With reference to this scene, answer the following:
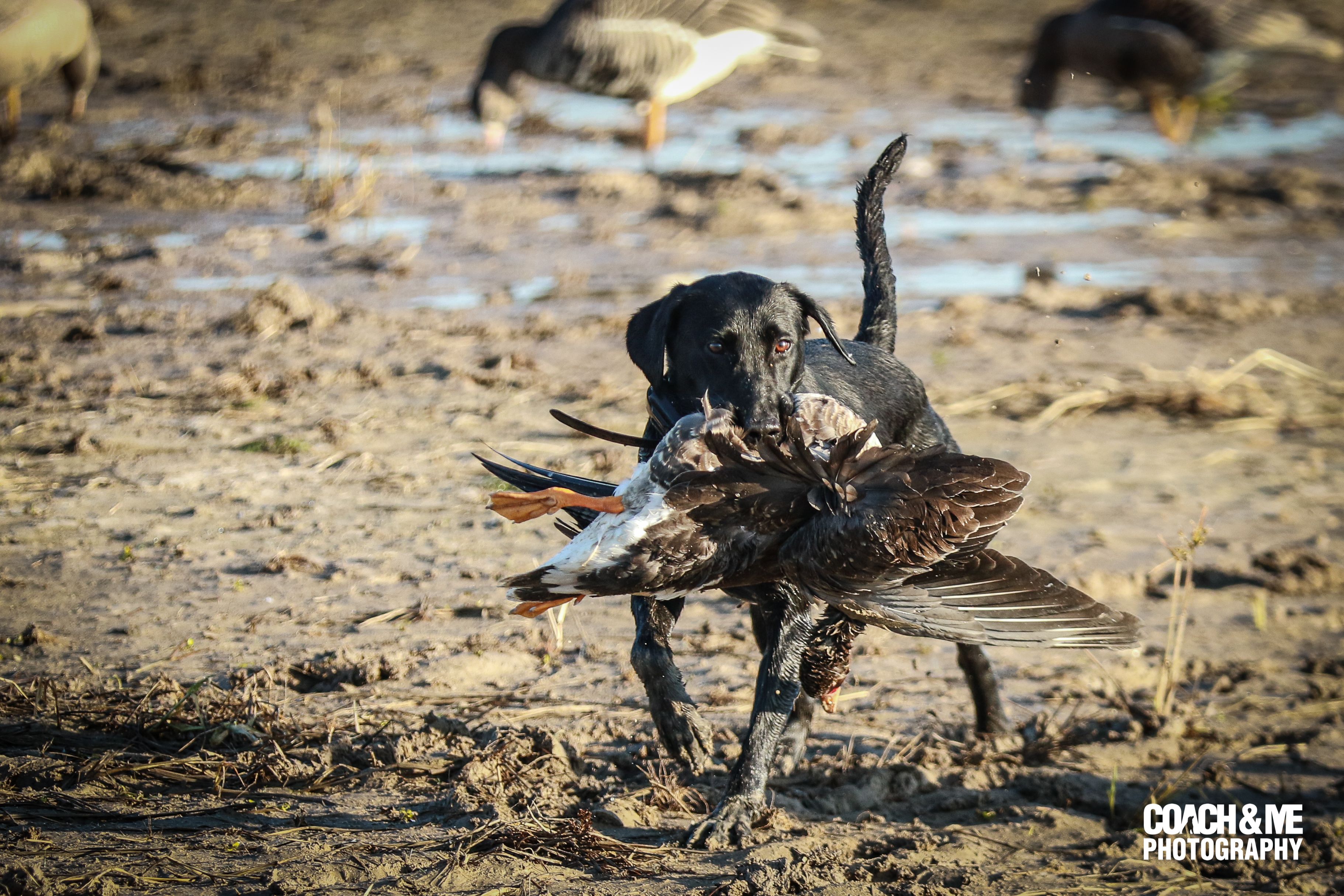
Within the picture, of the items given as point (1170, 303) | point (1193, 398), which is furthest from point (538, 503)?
point (1170, 303)

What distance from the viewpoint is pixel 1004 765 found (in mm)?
4699

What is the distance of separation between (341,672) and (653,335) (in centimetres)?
171

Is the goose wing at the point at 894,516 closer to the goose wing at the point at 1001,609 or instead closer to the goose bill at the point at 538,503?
the goose wing at the point at 1001,609

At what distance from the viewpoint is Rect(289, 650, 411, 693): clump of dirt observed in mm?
4551

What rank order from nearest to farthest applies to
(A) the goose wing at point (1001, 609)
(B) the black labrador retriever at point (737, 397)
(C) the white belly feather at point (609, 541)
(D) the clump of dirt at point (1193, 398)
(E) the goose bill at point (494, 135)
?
1. (C) the white belly feather at point (609, 541)
2. (A) the goose wing at point (1001, 609)
3. (B) the black labrador retriever at point (737, 397)
4. (D) the clump of dirt at point (1193, 398)
5. (E) the goose bill at point (494, 135)

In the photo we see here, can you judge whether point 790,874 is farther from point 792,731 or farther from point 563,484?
point 563,484

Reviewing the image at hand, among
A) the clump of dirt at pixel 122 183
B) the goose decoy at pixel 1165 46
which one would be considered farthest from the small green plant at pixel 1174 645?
the goose decoy at pixel 1165 46

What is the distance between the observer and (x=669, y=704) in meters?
3.66

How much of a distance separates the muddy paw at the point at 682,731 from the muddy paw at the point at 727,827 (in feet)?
0.61

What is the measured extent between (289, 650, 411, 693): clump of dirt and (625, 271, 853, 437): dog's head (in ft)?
4.91

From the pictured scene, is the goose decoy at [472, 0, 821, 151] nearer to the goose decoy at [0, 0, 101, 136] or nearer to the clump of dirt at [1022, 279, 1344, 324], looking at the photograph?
the goose decoy at [0, 0, 101, 136]

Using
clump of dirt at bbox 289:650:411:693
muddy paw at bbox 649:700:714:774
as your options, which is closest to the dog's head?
muddy paw at bbox 649:700:714:774

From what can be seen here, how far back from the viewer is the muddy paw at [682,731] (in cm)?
366

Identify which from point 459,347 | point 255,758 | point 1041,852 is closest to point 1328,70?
point 459,347
